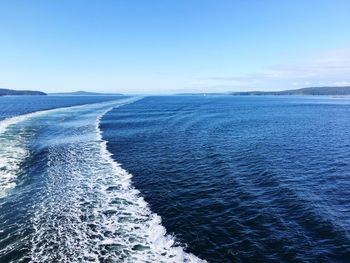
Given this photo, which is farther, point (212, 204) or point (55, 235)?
point (212, 204)

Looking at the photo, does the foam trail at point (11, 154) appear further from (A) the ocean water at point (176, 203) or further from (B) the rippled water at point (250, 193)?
(B) the rippled water at point (250, 193)

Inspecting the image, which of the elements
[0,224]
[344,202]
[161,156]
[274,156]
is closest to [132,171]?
[161,156]

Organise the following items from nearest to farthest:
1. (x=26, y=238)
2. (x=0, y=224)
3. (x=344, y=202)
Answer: (x=26, y=238), (x=0, y=224), (x=344, y=202)

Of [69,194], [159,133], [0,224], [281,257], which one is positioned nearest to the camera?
[281,257]

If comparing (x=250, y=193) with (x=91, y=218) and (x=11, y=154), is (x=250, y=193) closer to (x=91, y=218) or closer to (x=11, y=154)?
(x=91, y=218)

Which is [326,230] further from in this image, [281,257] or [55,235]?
[55,235]

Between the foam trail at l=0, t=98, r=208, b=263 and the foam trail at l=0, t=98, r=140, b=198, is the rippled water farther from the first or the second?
the foam trail at l=0, t=98, r=140, b=198

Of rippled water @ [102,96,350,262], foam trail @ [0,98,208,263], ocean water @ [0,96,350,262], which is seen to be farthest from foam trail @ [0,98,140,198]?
rippled water @ [102,96,350,262]

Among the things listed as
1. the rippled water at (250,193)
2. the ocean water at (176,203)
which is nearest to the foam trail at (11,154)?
the ocean water at (176,203)
